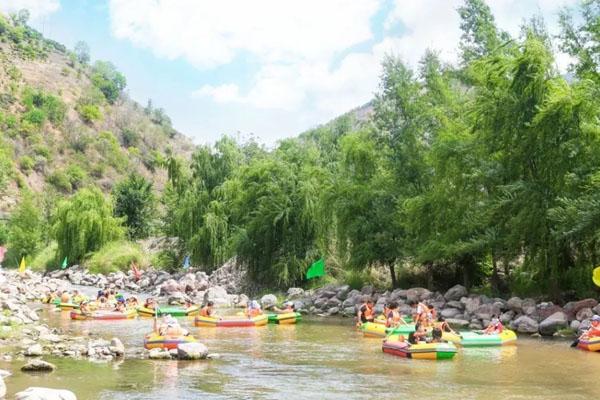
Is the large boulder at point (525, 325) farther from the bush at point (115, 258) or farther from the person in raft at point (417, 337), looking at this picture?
the bush at point (115, 258)

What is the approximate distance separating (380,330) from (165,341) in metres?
7.44

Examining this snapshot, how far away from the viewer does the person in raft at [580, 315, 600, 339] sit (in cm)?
1842

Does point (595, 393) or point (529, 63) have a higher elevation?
point (529, 63)

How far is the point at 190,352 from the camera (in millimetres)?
17281

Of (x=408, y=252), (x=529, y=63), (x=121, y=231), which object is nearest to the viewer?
(x=529, y=63)

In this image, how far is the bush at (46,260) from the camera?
53562mm

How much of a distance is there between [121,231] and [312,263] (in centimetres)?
2294

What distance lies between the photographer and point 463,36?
40.3m

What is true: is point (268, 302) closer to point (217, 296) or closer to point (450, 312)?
point (217, 296)

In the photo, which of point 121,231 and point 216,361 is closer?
point 216,361

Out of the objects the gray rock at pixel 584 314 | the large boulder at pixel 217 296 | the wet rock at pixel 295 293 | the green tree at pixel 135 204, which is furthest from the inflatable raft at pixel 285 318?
the green tree at pixel 135 204

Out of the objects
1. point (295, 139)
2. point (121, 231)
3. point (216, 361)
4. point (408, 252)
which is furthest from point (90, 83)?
point (216, 361)

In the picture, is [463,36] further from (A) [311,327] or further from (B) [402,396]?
(B) [402,396]

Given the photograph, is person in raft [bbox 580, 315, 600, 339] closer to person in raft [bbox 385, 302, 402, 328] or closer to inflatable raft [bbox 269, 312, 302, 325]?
person in raft [bbox 385, 302, 402, 328]
